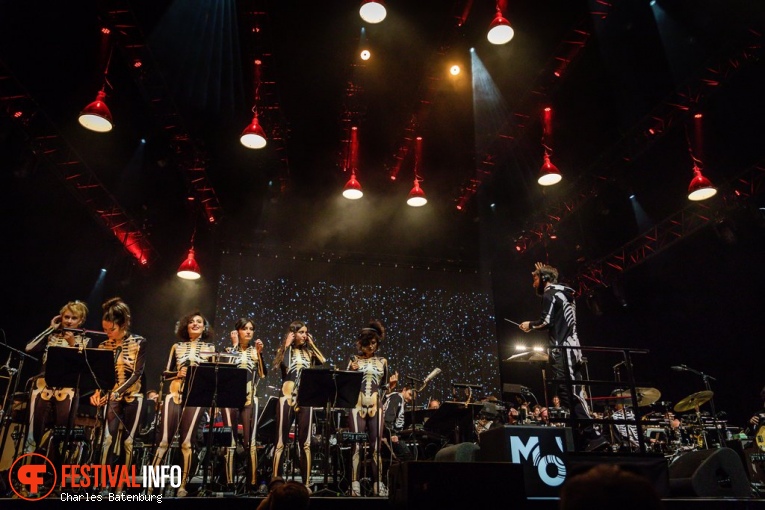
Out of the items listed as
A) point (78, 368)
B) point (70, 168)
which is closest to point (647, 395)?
point (78, 368)

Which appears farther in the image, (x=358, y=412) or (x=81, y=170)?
(x=81, y=170)

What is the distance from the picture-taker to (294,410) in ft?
22.0

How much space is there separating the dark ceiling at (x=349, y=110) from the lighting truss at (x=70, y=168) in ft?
0.20

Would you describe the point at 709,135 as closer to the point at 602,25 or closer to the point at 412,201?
the point at 602,25

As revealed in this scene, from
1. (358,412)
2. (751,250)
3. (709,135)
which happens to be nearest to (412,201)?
(358,412)

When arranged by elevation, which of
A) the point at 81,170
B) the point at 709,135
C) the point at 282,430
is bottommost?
the point at 282,430

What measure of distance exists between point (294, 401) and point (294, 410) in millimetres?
127

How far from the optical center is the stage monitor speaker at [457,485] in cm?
379

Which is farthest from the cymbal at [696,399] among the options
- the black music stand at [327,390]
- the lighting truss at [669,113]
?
the black music stand at [327,390]

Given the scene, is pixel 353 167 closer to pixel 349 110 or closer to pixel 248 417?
pixel 349 110

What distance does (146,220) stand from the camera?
11461 mm

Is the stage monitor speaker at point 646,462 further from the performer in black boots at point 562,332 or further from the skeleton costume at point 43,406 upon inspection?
the skeleton costume at point 43,406

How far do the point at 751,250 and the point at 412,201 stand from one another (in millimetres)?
6655

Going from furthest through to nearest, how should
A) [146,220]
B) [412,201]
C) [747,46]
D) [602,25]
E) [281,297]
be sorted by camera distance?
[281,297] → [146,220] → [412,201] → [602,25] → [747,46]
